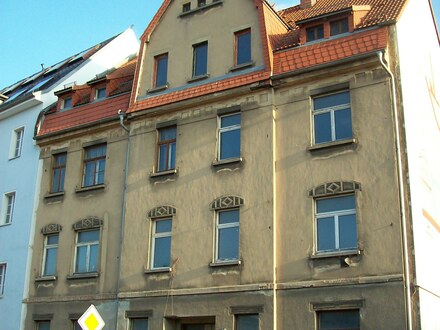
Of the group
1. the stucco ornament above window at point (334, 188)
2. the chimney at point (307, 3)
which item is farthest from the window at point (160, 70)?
the stucco ornament above window at point (334, 188)

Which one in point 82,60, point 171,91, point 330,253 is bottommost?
point 330,253

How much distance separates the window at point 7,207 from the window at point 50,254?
271 centimetres

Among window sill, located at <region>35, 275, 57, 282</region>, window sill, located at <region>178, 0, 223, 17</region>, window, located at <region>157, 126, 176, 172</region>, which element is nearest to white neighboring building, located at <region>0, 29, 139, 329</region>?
window sill, located at <region>35, 275, 57, 282</region>

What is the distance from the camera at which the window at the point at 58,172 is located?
2303cm

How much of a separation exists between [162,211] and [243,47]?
5.84 metres

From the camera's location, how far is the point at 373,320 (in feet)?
49.1

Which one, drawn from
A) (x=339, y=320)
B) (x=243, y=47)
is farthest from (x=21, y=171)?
(x=339, y=320)

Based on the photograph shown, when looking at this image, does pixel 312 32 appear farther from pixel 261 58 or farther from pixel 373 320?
pixel 373 320

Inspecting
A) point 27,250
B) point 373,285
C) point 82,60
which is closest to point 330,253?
point 373,285

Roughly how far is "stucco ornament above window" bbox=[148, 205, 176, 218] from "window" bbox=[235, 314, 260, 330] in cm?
398

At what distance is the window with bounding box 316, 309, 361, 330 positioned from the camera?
50.5ft

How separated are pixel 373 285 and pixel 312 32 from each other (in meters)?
7.85

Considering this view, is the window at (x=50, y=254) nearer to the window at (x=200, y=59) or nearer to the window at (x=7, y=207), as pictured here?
the window at (x=7, y=207)

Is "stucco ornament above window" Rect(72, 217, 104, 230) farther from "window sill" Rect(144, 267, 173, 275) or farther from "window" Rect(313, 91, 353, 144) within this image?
"window" Rect(313, 91, 353, 144)
